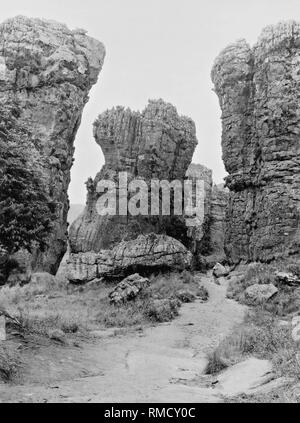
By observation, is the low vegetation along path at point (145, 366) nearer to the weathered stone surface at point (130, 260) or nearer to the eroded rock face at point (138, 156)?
the weathered stone surface at point (130, 260)

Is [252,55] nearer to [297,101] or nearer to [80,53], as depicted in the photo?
[297,101]

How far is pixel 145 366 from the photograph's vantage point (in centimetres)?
1163

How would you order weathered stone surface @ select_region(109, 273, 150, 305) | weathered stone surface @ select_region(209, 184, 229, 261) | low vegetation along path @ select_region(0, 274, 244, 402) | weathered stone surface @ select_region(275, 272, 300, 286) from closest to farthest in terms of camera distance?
low vegetation along path @ select_region(0, 274, 244, 402) < weathered stone surface @ select_region(109, 273, 150, 305) < weathered stone surface @ select_region(275, 272, 300, 286) < weathered stone surface @ select_region(209, 184, 229, 261)

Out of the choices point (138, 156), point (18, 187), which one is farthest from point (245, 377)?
point (138, 156)

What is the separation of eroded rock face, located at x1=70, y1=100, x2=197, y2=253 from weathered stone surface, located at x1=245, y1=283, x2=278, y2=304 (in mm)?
14624

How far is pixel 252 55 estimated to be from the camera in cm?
4094

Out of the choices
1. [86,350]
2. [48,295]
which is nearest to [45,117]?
[48,295]

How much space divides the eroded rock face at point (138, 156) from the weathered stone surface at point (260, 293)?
14.6 m

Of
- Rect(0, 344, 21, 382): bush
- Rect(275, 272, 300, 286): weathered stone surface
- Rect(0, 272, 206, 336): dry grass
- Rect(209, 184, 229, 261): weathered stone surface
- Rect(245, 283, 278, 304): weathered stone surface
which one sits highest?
Rect(209, 184, 229, 261): weathered stone surface

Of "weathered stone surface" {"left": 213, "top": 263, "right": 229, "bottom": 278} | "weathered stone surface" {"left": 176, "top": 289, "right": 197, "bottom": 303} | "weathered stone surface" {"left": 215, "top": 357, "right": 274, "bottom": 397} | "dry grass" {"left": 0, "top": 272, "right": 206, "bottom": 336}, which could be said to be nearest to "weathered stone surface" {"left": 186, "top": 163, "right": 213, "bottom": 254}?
"weathered stone surface" {"left": 213, "top": 263, "right": 229, "bottom": 278}

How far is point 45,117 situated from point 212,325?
27.6 metres

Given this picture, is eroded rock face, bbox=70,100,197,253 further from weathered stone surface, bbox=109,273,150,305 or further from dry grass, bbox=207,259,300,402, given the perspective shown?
dry grass, bbox=207,259,300,402

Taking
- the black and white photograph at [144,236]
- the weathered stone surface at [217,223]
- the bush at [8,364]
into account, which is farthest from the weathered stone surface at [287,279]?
the weathered stone surface at [217,223]

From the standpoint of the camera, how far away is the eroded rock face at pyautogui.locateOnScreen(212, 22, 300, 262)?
35500 mm
